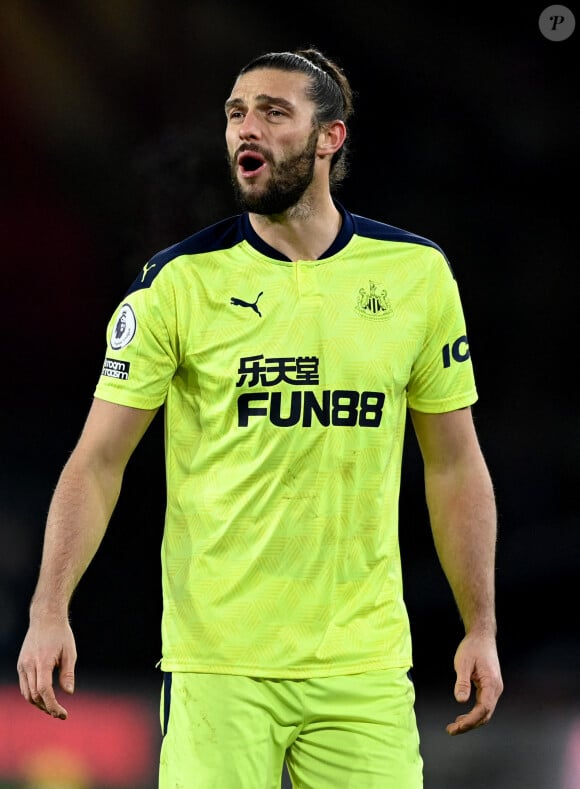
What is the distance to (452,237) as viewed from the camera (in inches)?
161

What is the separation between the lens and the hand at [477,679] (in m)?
2.32

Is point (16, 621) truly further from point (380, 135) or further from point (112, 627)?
point (380, 135)

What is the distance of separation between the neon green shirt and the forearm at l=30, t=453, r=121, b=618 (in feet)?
0.44

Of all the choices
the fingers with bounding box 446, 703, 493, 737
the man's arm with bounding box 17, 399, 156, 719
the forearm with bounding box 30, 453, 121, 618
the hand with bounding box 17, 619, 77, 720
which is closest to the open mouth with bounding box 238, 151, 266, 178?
the man's arm with bounding box 17, 399, 156, 719

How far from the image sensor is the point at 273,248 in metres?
2.51

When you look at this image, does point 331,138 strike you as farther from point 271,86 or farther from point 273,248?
point 273,248

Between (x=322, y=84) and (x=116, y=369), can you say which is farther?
(x=322, y=84)

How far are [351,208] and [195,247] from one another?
162 cm

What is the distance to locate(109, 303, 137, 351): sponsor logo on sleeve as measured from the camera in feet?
A: 7.89

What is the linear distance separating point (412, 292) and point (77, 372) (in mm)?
1723

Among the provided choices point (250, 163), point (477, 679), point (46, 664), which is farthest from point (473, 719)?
point (250, 163)

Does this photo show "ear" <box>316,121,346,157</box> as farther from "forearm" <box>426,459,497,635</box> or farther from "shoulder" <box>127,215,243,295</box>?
"forearm" <box>426,459,497,635</box>

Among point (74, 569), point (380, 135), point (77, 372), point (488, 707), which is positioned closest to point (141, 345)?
point (74, 569)

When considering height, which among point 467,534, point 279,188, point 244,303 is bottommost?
point 467,534
